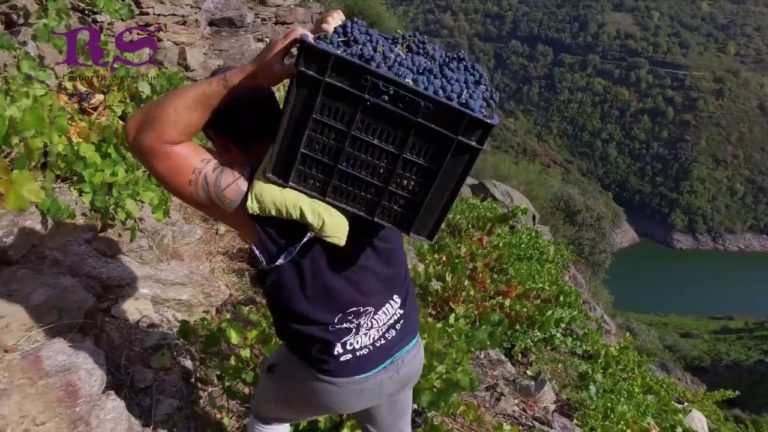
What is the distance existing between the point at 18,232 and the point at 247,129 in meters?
1.29

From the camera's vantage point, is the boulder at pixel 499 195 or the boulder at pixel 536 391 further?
the boulder at pixel 499 195

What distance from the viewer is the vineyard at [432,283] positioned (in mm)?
2602

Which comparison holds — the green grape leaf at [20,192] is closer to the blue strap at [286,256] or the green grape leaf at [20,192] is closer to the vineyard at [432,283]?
the vineyard at [432,283]

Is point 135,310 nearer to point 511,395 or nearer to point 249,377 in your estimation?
point 249,377

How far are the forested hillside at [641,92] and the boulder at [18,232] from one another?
47.2m

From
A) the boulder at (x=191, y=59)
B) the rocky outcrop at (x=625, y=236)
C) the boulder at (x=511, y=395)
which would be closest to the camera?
the boulder at (x=511, y=395)

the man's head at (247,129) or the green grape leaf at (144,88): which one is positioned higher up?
the man's head at (247,129)

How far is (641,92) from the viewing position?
61844 mm

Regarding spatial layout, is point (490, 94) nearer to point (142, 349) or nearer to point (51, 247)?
point (142, 349)

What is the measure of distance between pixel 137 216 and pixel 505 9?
7607 centimetres

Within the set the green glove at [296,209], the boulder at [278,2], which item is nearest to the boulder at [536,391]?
the green glove at [296,209]

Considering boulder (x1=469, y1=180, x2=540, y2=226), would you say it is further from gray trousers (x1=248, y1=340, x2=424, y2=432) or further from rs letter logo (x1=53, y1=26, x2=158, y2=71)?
gray trousers (x1=248, y1=340, x2=424, y2=432)

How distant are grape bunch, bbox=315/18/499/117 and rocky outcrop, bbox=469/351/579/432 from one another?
2424 mm

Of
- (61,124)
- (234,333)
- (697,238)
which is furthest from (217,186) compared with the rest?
(697,238)
